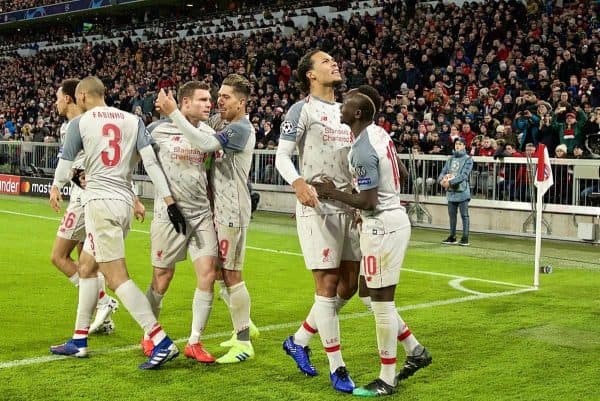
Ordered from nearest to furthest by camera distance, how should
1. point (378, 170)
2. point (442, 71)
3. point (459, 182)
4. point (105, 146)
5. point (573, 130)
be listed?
point (378, 170), point (105, 146), point (459, 182), point (573, 130), point (442, 71)

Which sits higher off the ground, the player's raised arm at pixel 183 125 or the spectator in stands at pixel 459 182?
the player's raised arm at pixel 183 125

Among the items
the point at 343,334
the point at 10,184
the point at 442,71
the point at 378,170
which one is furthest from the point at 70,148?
the point at 10,184

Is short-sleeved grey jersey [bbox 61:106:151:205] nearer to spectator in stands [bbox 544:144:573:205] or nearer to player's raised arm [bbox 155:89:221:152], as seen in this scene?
player's raised arm [bbox 155:89:221:152]

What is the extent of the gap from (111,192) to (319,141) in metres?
1.57

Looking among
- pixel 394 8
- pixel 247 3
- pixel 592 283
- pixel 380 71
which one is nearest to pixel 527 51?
pixel 380 71

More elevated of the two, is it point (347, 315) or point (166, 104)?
point (166, 104)

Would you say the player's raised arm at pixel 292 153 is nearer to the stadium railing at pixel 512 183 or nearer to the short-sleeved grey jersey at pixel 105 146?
the short-sleeved grey jersey at pixel 105 146

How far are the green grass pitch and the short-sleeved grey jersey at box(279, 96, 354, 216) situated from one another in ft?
4.51

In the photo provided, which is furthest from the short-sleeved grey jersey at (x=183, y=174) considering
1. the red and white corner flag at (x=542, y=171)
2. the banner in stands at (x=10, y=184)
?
the banner in stands at (x=10, y=184)

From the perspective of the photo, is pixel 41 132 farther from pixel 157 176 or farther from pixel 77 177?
pixel 157 176

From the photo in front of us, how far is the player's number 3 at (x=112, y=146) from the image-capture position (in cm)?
600

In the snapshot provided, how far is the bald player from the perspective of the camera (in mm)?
5848

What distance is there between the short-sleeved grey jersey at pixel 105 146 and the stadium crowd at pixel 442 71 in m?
10.6

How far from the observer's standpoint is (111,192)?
19.7 ft
